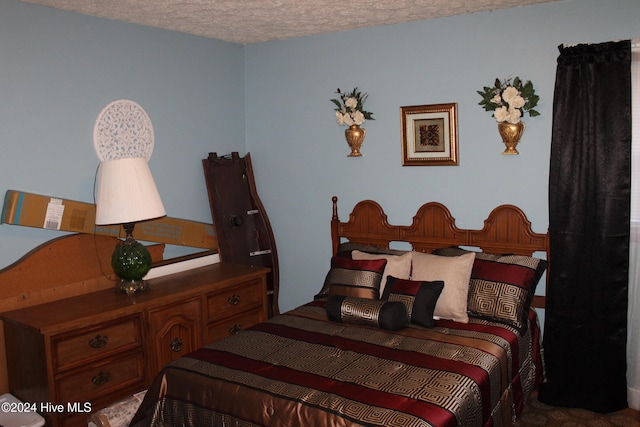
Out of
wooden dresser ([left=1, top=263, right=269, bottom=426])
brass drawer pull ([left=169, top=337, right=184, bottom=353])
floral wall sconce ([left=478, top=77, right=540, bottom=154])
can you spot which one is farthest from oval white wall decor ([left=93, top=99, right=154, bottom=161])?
floral wall sconce ([left=478, top=77, right=540, bottom=154])

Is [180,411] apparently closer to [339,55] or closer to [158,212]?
[158,212]

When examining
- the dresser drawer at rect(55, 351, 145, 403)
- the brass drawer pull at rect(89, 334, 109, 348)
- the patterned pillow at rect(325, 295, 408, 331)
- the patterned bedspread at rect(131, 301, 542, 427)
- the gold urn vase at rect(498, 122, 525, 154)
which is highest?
the gold urn vase at rect(498, 122, 525, 154)

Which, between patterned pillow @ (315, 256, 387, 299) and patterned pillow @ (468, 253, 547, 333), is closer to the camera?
patterned pillow @ (468, 253, 547, 333)

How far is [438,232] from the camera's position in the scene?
150 inches

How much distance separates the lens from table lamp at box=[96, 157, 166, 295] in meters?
3.19

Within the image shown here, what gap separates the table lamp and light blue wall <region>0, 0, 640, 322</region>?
0.30 meters

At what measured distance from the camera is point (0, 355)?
3.01 m

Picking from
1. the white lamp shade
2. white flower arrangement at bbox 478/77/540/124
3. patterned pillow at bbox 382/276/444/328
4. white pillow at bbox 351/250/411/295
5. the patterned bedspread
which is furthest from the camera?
white pillow at bbox 351/250/411/295

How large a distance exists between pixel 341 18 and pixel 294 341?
2117 mm

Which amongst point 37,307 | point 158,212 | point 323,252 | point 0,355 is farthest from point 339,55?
point 0,355

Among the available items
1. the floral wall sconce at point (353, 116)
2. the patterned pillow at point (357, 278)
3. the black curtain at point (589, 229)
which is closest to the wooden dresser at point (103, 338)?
the patterned pillow at point (357, 278)

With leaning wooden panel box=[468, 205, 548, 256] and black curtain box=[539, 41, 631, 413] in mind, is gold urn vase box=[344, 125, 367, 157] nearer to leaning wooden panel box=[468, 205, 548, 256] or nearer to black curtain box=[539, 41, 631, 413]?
leaning wooden panel box=[468, 205, 548, 256]

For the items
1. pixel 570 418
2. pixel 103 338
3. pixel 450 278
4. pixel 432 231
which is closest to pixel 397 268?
pixel 450 278

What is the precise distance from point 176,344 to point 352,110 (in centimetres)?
199
